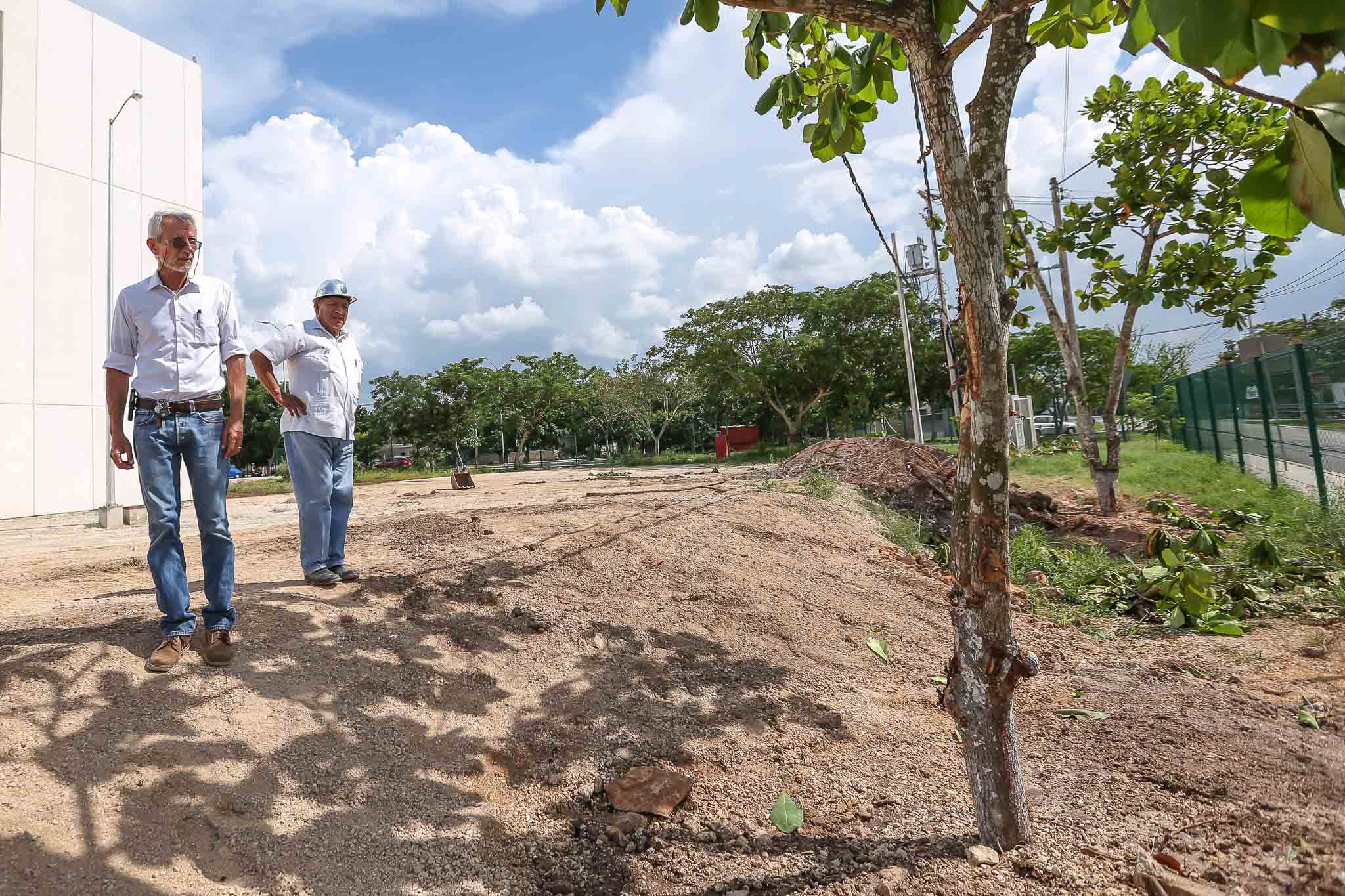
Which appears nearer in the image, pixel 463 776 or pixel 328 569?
pixel 463 776

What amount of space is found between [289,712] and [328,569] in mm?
1323

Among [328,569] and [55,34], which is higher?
[55,34]

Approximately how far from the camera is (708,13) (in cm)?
199

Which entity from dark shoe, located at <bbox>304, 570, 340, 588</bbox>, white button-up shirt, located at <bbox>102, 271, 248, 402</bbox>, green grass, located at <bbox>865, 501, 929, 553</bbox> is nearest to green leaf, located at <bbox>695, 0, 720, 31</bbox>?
white button-up shirt, located at <bbox>102, 271, 248, 402</bbox>

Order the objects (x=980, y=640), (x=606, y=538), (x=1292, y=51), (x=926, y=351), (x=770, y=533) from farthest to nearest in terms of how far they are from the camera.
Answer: (x=926, y=351) < (x=770, y=533) < (x=606, y=538) < (x=980, y=640) < (x=1292, y=51)

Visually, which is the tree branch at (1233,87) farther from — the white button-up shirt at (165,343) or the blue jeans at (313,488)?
the blue jeans at (313,488)

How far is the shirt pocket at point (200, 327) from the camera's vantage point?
300cm

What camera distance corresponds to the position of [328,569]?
3.92 m

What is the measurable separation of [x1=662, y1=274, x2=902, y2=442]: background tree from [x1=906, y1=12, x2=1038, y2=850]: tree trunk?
83.3 feet

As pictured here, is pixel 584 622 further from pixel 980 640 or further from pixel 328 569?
pixel 980 640

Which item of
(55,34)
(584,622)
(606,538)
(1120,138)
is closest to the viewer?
(584,622)

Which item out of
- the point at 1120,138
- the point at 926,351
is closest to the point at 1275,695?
the point at 1120,138

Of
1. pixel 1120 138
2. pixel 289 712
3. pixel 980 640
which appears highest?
pixel 1120 138

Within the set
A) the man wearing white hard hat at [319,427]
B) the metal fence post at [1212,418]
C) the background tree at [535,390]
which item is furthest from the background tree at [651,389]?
the man wearing white hard hat at [319,427]
